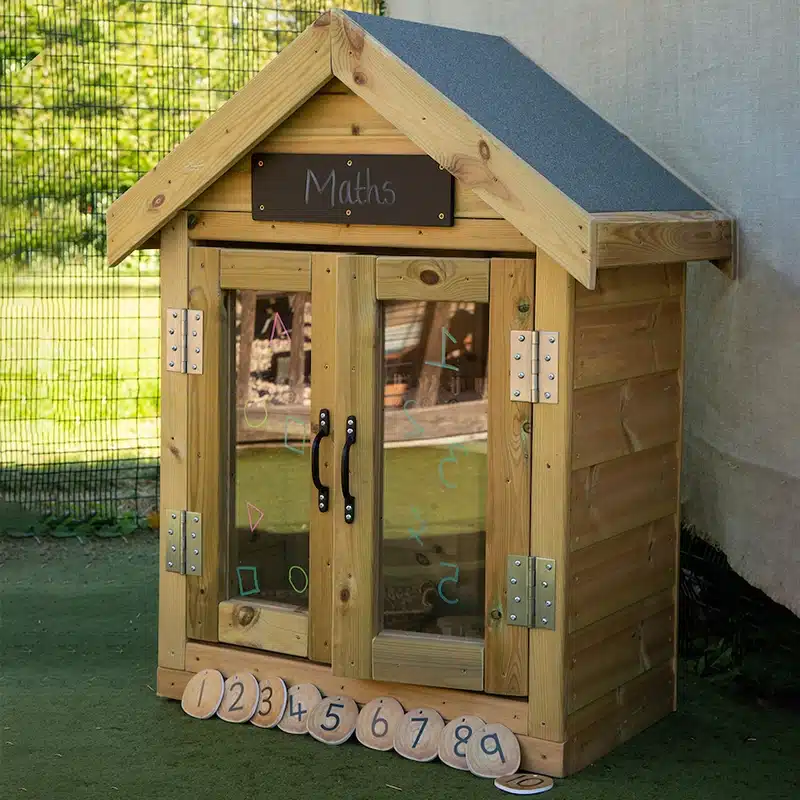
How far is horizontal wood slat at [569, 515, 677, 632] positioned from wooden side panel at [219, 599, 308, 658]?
0.91m

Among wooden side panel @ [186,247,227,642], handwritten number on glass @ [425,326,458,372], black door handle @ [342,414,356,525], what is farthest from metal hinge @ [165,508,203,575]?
handwritten number on glass @ [425,326,458,372]

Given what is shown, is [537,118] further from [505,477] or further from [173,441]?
[173,441]

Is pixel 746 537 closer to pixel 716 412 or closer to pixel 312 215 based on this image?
pixel 716 412

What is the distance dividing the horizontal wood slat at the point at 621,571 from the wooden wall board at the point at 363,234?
94 centimetres

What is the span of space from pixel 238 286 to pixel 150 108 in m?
3.25

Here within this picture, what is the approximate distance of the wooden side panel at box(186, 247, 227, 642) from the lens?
445 centimetres

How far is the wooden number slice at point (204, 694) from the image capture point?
452cm

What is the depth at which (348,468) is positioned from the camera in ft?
13.9

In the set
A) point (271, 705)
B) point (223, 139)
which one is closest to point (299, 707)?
point (271, 705)

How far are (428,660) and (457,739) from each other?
9.8 inches

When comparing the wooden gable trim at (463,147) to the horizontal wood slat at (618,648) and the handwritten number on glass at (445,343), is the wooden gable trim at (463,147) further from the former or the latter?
the horizontal wood slat at (618,648)

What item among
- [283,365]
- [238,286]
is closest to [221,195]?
[238,286]

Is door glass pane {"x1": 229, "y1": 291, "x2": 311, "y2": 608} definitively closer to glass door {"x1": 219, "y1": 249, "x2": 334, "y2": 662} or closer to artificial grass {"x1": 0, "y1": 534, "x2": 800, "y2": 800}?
glass door {"x1": 219, "y1": 249, "x2": 334, "y2": 662}

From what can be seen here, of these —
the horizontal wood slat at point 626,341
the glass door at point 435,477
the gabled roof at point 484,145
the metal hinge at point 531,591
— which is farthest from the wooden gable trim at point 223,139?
the metal hinge at point 531,591
